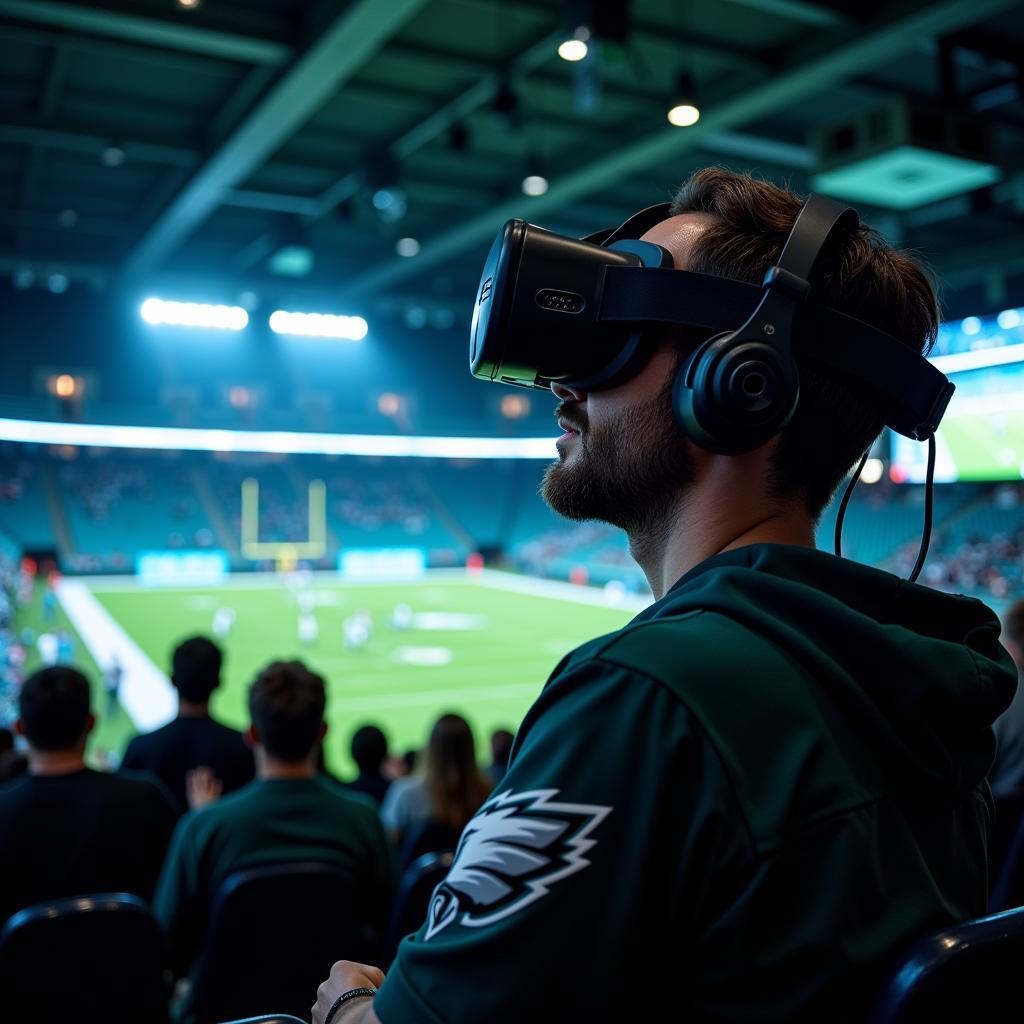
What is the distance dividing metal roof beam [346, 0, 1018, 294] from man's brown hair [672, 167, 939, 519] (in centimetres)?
970

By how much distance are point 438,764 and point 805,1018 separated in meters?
4.11

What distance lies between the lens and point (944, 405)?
55.1 inches

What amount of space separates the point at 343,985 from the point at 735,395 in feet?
2.61

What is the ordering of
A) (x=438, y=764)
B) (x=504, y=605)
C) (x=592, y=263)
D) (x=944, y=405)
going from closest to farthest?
(x=592, y=263)
(x=944, y=405)
(x=438, y=764)
(x=504, y=605)

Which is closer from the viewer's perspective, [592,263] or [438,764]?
[592,263]

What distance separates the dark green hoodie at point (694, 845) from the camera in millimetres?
840

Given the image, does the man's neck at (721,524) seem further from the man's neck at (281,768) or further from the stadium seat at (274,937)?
the man's neck at (281,768)

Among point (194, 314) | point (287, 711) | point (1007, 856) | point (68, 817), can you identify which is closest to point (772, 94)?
point (1007, 856)

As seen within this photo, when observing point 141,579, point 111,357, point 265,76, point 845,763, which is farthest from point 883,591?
point 111,357

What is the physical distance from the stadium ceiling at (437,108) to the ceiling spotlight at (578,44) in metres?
0.11

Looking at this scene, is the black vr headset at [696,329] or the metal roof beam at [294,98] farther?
the metal roof beam at [294,98]

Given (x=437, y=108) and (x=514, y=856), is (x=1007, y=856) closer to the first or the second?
(x=514, y=856)

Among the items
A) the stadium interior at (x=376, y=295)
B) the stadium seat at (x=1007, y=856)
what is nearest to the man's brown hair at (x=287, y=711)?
the stadium interior at (x=376, y=295)

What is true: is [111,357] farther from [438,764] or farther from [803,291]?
[803,291]
